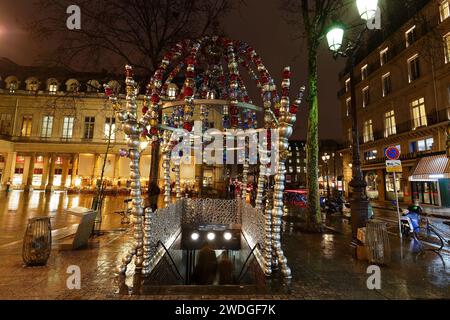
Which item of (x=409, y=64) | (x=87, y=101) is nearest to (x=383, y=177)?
(x=409, y=64)

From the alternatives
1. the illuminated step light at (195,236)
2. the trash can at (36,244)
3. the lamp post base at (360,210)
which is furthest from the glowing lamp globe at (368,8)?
the trash can at (36,244)

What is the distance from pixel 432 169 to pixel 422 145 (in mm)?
3523

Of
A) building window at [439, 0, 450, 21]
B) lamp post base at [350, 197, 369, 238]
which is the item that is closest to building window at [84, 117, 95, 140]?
lamp post base at [350, 197, 369, 238]

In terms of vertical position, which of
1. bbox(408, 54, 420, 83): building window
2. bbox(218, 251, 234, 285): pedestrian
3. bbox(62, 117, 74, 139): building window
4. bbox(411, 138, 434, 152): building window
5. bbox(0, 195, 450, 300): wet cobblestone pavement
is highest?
bbox(408, 54, 420, 83): building window

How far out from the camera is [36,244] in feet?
18.1

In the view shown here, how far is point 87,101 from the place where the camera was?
40.6 meters

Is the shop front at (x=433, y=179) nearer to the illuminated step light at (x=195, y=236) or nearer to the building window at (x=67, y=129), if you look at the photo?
the illuminated step light at (x=195, y=236)

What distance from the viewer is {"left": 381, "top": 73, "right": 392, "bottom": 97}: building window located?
88.0ft

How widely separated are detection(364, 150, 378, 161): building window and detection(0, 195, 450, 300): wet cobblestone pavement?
77.8 feet

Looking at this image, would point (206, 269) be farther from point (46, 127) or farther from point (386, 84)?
point (46, 127)

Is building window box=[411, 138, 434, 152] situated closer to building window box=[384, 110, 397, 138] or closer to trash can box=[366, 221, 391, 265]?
building window box=[384, 110, 397, 138]

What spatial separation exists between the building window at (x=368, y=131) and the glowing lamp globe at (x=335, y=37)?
84.4 feet

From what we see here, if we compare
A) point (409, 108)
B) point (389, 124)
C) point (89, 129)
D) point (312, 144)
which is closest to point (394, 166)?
point (312, 144)
